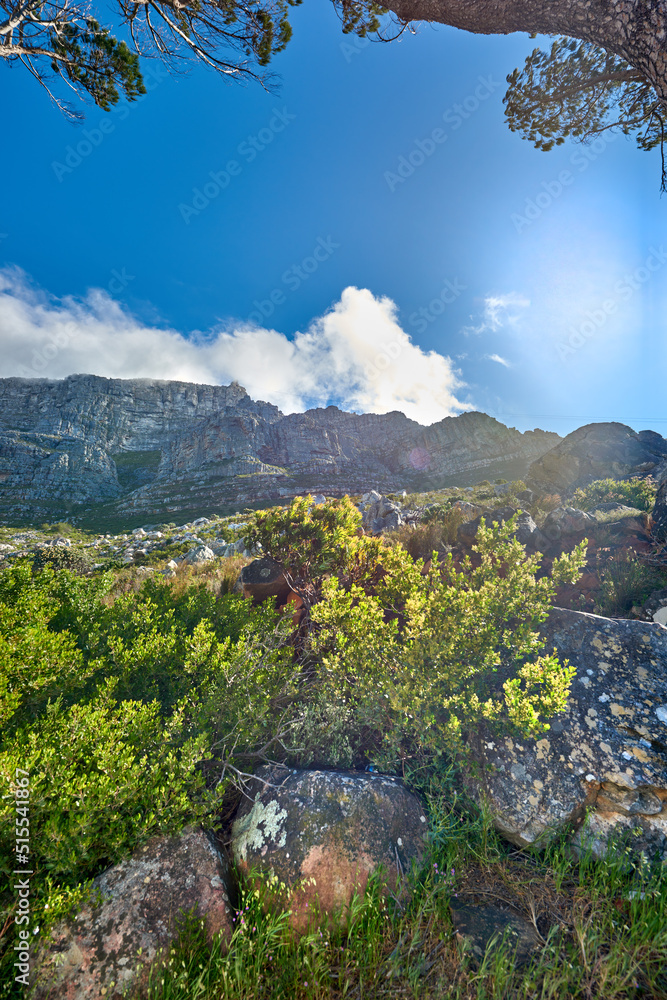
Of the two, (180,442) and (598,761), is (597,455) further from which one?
(180,442)

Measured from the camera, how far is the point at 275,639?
4.35 m

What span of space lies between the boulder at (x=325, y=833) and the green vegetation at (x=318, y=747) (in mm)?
182

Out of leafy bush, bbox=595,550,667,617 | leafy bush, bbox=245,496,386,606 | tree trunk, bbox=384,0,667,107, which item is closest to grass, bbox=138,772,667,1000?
leafy bush, bbox=245,496,386,606

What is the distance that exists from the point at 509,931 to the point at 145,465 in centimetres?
11941

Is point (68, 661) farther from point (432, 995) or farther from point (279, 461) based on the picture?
point (279, 461)

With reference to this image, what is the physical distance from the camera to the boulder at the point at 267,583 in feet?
20.0

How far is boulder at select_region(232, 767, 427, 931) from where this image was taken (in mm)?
2402

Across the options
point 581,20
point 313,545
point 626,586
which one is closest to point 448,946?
point 313,545

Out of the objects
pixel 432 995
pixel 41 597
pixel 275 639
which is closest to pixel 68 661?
pixel 41 597

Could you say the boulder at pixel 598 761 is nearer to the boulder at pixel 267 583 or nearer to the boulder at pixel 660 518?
the boulder at pixel 267 583

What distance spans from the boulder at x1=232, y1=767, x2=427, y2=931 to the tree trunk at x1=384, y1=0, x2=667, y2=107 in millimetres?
7287

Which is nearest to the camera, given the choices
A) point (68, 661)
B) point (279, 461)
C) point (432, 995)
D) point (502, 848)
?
point (432, 995)

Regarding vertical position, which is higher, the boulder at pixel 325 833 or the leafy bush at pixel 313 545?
the leafy bush at pixel 313 545

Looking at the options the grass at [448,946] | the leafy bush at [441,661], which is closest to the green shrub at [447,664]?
the leafy bush at [441,661]
